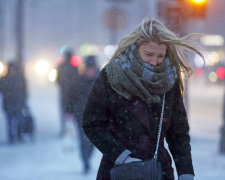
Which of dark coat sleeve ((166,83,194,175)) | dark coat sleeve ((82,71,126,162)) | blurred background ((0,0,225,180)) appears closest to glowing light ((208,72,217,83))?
blurred background ((0,0,225,180))

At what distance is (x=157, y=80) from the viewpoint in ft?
9.88

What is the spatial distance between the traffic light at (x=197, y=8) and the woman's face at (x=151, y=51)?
4783mm

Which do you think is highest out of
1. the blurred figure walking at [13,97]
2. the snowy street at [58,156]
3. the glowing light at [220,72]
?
the blurred figure walking at [13,97]

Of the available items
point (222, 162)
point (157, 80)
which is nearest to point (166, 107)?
point (157, 80)

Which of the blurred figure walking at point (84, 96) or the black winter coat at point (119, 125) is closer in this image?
the black winter coat at point (119, 125)

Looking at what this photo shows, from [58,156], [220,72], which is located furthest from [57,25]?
[58,156]

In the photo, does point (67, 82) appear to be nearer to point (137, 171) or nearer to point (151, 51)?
point (151, 51)

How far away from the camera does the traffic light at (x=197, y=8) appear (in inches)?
302

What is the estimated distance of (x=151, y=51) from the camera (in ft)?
9.91

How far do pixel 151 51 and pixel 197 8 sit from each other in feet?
15.9

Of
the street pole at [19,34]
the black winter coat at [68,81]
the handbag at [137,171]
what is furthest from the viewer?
the street pole at [19,34]

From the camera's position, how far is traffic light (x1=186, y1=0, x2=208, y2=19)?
7660 millimetres

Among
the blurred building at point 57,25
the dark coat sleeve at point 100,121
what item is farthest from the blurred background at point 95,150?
the blurred building at point 57,25

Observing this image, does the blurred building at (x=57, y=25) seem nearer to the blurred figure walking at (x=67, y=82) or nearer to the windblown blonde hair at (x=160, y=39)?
the blurred figure walking at (x=67, y=82)
